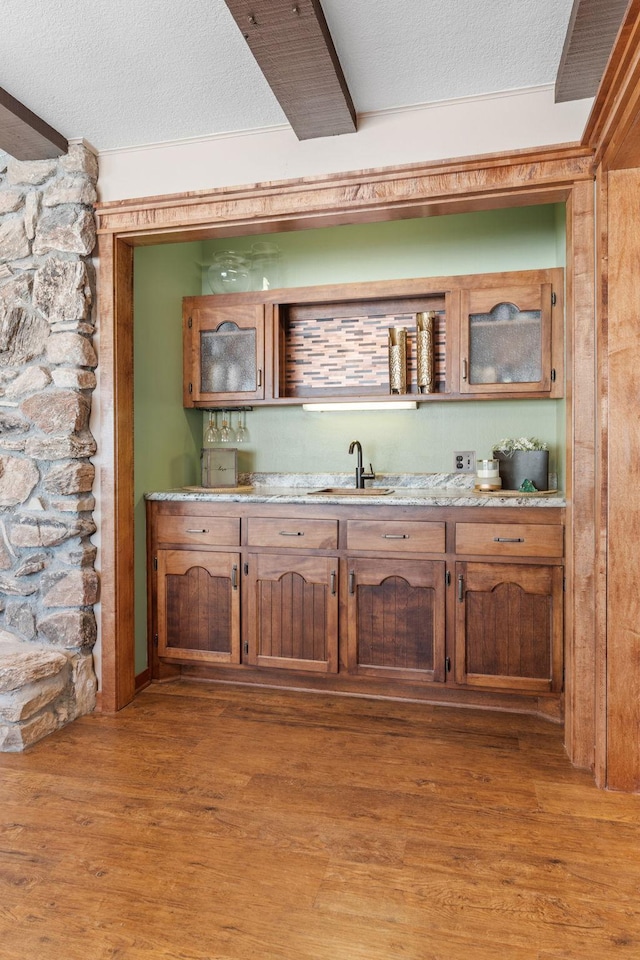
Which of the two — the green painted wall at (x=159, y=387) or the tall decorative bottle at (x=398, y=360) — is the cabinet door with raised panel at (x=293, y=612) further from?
the tall decorative bottle at (x=398, y=360)

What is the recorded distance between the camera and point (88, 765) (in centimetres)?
226

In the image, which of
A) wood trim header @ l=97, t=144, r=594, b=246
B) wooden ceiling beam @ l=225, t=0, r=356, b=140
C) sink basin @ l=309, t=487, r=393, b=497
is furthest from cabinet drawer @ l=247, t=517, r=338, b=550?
wooden ceiling beam @ l=225, t=0, r=356, b=140

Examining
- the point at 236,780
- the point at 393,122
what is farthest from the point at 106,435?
the point at 393,122

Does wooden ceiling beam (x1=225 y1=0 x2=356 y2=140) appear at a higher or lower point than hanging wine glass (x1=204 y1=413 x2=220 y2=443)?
higher

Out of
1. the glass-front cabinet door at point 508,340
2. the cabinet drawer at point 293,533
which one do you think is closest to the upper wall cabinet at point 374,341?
the glass-front cabinet door at point 508,340

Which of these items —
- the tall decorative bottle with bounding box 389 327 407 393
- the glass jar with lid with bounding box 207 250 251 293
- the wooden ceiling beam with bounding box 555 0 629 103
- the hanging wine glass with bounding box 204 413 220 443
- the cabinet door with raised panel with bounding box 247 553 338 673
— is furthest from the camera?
the hanging wine glass with bounding box 204 413 220 443

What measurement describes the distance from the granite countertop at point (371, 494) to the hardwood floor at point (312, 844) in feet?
3.12

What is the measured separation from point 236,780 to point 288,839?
39cm

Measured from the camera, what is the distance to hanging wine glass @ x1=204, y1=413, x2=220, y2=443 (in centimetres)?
362

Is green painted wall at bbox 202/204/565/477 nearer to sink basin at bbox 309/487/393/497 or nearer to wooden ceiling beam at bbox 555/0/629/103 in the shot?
sink basin at bbox 309/487/393/497

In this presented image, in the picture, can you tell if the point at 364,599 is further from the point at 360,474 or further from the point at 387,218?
the point at 387,218

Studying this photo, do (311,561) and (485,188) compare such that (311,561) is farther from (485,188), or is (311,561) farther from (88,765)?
(485,188)

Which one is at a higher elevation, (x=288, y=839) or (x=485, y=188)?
(x=485, y=188)

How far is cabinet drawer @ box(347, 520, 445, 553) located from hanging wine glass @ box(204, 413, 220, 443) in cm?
118
